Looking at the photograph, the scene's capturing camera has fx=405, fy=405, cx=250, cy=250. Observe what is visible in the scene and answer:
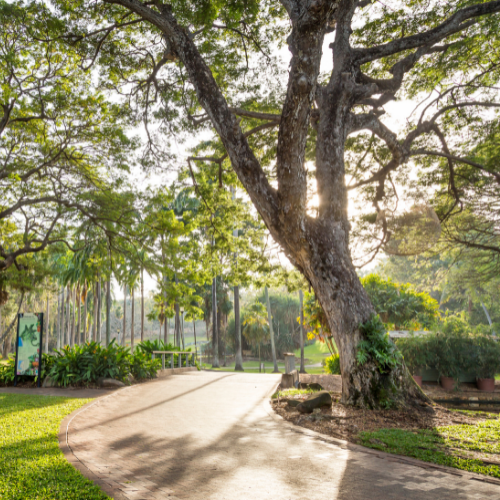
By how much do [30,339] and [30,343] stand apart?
12cm

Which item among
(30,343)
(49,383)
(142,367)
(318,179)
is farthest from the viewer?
(142,367)

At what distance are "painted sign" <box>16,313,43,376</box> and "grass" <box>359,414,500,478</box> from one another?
10.6m

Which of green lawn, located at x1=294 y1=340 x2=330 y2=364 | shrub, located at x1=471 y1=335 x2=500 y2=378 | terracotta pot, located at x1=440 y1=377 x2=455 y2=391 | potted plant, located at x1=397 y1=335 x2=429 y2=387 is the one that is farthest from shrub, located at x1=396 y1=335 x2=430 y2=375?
green lawn, located at x1=294 y1=340 x2=330 y2=364

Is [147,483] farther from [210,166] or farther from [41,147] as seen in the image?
[41,147]

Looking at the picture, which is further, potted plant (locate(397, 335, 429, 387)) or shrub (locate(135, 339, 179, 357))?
shrub (locate(135, 339, 179, 357))

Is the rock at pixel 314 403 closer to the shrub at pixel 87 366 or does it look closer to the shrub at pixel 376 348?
the shrub at pixel 376 348

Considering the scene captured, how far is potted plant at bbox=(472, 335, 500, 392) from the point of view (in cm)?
1498

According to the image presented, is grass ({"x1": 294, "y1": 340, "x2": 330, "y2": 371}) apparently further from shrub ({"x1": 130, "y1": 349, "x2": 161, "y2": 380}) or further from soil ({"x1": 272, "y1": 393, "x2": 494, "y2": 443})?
soil ({"x1": 272, "y1": 393, "x2": 494, "y2": 443})

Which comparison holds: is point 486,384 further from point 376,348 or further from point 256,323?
point 256,323

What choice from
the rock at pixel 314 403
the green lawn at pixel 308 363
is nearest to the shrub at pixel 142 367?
the rock at pixel 314 403

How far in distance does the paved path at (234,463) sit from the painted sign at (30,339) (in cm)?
589

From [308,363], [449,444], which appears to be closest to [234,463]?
[449,444]

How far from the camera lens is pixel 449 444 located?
17.0 feet

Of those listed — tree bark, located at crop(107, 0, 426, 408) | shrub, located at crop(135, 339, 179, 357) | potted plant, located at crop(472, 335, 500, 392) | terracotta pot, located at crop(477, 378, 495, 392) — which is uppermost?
tree bark, located at crop(107, 0, 426, 408)
